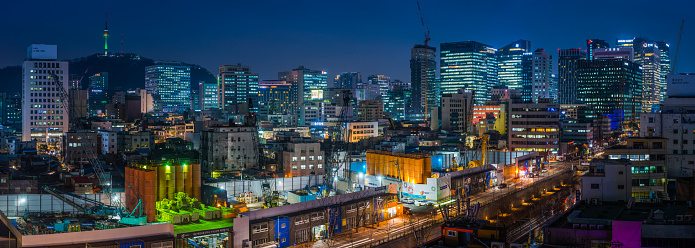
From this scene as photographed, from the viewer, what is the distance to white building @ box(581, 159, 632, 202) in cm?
3425

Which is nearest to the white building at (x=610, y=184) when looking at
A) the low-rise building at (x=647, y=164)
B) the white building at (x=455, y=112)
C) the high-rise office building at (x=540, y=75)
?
the low-rise building at (x=647, y=164)

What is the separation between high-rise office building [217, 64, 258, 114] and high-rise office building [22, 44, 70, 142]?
273 ft

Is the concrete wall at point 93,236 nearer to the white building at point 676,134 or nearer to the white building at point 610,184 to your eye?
the white building at point 610,184

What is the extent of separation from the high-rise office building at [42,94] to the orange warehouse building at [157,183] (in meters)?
65.1

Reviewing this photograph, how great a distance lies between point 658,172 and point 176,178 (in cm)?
3542

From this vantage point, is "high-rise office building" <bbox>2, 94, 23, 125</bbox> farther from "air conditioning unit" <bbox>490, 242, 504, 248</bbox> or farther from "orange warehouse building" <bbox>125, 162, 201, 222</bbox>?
"air conditioning unit" <bbox>490, 242, 504, 248</bbox>

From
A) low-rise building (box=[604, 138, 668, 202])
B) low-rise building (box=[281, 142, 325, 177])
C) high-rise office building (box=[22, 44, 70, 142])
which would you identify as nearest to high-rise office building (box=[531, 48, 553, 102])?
high-rise office building (box=[22, 44, 70, 142])

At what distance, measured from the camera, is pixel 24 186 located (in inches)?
1550

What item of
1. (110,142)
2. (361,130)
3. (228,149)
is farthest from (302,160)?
(361,130)

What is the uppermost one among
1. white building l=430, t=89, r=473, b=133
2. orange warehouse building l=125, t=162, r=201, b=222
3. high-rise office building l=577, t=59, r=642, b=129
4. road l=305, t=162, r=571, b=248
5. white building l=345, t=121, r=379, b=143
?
high-rise office building l=577, t=59, r=642, b=129

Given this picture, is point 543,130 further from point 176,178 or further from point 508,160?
point 176,178

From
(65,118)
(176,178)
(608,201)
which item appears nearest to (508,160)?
(608,201)

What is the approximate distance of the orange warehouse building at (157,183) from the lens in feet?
111

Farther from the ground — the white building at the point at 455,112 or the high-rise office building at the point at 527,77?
the high-rise office building at the point at 527,77
